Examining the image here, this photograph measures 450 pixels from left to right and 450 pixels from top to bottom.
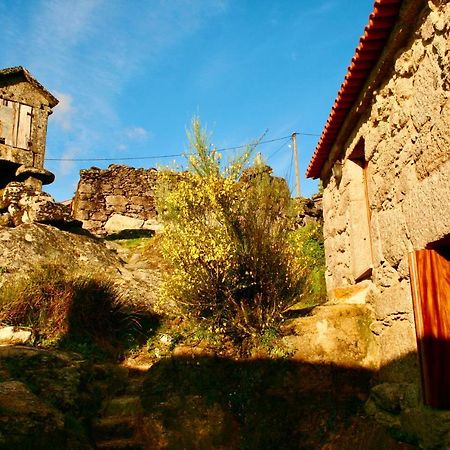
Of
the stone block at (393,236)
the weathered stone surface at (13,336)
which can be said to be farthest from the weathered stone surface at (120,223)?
the stone block at (393,236)

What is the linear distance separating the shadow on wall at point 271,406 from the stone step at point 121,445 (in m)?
0.10

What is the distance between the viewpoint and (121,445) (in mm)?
3977

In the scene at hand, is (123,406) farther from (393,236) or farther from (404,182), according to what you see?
(404,182)

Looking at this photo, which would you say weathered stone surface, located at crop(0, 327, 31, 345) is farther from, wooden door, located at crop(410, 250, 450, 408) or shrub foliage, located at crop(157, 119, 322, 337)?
wooden door, located at crop(410, 250, 450, 408)

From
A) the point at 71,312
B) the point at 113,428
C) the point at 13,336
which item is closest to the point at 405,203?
the point at 113,428

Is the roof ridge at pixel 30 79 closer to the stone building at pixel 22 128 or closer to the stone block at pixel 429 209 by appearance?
the stone building at pixel 22 128

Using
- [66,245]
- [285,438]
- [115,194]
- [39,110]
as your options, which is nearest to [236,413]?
[285,438]

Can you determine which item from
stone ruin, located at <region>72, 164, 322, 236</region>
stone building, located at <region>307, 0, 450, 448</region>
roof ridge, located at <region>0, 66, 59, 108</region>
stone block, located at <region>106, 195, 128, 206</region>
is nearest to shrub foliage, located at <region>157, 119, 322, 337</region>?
stone building, located at <region>307, 0, 450, 448</region>

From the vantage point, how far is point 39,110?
1249 centimetres

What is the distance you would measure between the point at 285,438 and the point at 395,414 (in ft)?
3.15

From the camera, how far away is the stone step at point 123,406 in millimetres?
4488

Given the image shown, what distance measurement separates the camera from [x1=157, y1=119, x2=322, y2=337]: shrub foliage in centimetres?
529

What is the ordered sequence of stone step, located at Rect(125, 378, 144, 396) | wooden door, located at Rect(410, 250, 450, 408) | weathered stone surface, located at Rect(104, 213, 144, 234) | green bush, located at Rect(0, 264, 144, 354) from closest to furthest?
1. wooden door, located at Rect(410, 250, 450, 408)
2. stone step, located at Rect(125, 378, 144, 396)
3. green bush, located at Rect(0, 264, 144, 354)
4. weathered stone surface, located at Rect(104, 213, 144, 234)

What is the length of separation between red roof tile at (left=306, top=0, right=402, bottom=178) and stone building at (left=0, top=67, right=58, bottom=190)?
853 cm
